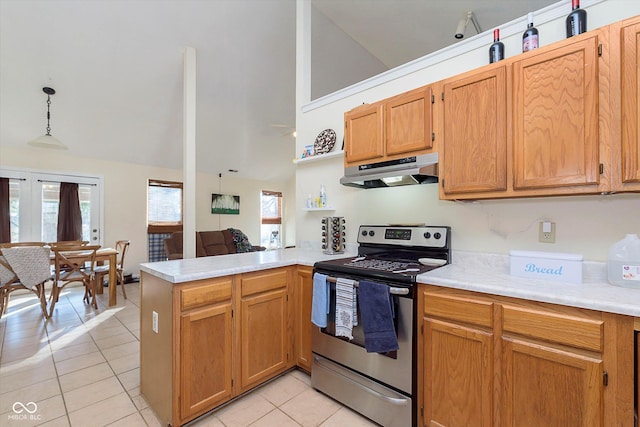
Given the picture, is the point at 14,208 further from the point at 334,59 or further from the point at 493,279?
the point at 493,279

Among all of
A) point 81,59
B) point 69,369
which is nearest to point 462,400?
point 69,369

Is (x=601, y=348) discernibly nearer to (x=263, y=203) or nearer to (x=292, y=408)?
(x=292, y=408)

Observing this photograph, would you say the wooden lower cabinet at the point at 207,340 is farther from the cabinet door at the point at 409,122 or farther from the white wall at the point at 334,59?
the white wall at the point at 334,59

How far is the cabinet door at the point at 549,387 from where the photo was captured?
3.71 feet

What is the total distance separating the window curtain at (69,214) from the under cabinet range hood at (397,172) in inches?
203

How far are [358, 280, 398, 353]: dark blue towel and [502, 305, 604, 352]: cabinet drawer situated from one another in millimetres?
547

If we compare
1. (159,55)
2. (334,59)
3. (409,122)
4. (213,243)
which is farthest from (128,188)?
(409,122)

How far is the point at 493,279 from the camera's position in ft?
4.91

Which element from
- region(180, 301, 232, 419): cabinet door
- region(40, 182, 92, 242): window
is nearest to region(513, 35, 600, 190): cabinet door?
region(180, 301, 232, 419): cabinet door

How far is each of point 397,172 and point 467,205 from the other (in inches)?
22.6

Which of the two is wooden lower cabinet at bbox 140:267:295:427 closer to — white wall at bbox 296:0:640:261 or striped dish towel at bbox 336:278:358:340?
striped dish towel at bbox 336:278:358:340

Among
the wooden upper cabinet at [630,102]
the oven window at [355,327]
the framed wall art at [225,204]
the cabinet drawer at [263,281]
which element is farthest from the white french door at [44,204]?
the wooden upper cabinet at [630,102]

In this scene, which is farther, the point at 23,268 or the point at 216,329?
the point at 23,268

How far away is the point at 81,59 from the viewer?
3607mm
